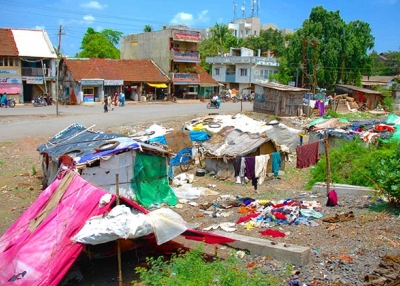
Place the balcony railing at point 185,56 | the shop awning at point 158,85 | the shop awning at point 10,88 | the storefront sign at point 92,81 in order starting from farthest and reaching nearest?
the balcony railing at point 185,56
the shop awning at point 158,85
the storefront sign at point 92,81
the shop awning at point 10,88

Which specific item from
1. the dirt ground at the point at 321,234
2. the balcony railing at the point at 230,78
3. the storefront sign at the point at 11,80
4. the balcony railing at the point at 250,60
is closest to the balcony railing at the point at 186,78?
the balcony railing at the point at 250,60

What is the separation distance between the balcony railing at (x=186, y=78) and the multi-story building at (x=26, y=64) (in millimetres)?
12519

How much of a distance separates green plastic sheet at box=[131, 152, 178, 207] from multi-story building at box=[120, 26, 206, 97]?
112 feet

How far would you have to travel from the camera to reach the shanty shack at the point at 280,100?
32219 millimetres

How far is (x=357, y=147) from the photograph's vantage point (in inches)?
637

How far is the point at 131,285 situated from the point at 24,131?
61.4 feet

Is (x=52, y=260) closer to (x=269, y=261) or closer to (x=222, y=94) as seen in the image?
(x=269, y=261)

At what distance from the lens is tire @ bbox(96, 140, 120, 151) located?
12836 mm

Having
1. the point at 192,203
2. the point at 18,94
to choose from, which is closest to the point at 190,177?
the point at 192,203

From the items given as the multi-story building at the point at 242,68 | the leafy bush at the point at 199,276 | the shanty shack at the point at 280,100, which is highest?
the multi-story building at the point at 242,68

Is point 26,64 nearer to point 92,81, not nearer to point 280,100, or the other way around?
point 92,81

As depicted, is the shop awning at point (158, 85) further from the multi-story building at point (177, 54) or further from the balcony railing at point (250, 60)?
the balcony railing at point (250, 60)

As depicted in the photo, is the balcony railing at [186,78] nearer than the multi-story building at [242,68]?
Yes

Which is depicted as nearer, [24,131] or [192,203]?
[192,203]
